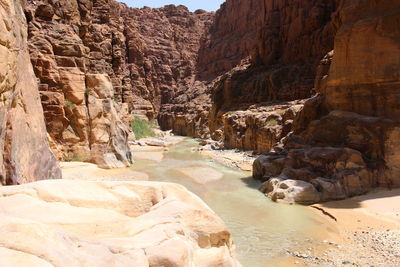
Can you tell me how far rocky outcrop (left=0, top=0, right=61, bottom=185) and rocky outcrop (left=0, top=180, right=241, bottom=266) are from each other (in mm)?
1990

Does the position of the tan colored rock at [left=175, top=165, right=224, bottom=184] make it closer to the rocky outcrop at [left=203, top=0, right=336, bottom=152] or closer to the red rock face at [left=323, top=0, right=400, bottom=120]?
the red rock face at [left=323, top=0, right=400, bottom=120]

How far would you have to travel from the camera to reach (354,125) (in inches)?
535

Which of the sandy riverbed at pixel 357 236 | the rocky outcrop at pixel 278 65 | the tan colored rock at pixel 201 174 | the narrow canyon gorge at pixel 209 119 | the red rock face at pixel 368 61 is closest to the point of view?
the narrow canyon gorge at pixel 209 119

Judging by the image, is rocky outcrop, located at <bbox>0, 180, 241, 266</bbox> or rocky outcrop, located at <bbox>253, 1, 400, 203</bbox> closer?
rocky outcrop, located at <bbox>0, 180, 241, 266</bbox>

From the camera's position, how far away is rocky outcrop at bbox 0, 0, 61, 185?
17.6 ft

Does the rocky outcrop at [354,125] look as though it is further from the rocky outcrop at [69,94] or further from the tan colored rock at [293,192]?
the rocky outcrop at [69,94]

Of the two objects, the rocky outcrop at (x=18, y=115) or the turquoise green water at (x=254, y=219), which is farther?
the turquoise green water at (x=254, y=219)

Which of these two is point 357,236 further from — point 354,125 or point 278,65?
point 278,65

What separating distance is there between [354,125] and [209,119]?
1324 inches

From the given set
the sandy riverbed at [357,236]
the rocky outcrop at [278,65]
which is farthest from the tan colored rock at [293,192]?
the rocky outcrop at [278,65]

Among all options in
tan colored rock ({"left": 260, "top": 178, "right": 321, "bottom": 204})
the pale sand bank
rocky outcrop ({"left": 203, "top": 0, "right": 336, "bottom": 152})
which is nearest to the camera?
tan colored rock ({"left": 260, "top": 178, "right": 321, "bottom": 204})

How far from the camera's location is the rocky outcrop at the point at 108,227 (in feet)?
7.87

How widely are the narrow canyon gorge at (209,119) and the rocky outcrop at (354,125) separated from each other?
0.15ft

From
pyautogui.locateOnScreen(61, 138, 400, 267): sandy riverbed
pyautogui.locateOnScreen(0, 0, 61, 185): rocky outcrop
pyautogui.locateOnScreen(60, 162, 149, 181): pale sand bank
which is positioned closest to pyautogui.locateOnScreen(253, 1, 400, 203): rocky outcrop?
pyautogui.locateOnScreen(61, 138, 400, 267): sandy riverbed
